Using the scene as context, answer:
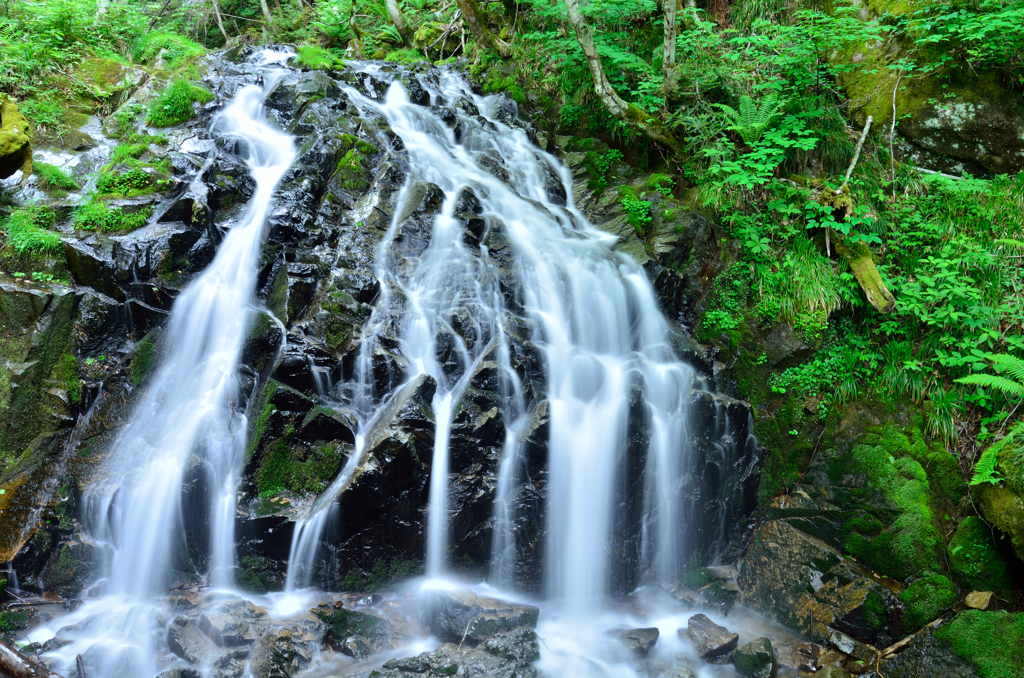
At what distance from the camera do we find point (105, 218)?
595cm

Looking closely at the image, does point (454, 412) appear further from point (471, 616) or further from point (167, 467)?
point (167, 467)

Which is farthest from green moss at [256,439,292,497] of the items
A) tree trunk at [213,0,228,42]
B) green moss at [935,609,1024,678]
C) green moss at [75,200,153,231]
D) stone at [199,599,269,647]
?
tree trunk at [213,0,228,42]

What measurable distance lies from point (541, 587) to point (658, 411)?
2.17 metres

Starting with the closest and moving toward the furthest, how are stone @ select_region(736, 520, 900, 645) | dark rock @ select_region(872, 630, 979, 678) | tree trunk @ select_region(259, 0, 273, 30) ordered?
dark rock @ select_region(872, 630, 979, 678) < stone @ select_region(736, 520, 900, 645) < tree trunk @ select_region(259, 0, 273, 30)

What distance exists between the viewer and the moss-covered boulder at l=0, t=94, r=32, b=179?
532 cm

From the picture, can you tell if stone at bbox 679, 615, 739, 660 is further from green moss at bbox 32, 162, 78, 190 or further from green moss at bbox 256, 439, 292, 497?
green moss at bbox 32, 162, 78, 190

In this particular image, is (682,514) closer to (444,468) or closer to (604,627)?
(604,627)

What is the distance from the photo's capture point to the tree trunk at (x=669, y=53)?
7.39 metres

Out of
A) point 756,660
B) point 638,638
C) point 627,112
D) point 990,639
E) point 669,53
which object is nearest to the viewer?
point 990,639

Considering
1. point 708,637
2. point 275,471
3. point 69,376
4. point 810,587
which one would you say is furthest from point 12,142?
point 810,587

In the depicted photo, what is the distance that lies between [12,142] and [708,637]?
8.15m

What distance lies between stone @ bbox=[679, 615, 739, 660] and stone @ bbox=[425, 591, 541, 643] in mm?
1414

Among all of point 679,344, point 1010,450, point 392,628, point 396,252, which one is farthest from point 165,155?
point 1010,450

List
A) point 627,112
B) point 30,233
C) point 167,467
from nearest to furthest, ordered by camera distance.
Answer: point 167,467, point 30,233, point 627,112
